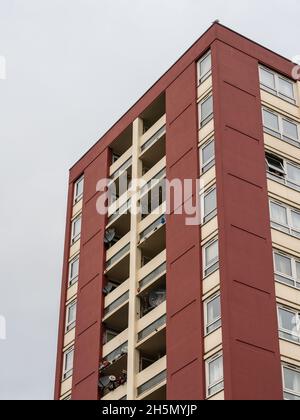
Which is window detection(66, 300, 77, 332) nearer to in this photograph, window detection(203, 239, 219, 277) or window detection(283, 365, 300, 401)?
window detection(203, 239, 219, 277)

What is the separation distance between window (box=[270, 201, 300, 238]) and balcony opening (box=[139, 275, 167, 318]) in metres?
6.29

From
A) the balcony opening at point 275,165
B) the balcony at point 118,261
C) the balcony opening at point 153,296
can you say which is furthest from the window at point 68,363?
the balcony opening at point 275,165

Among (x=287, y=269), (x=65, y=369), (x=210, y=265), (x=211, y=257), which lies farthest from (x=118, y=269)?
(x=287, y=269)

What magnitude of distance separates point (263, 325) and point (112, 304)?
1244 centimetres

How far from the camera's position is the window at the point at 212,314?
4043 centimetres

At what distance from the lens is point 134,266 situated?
49438 mm

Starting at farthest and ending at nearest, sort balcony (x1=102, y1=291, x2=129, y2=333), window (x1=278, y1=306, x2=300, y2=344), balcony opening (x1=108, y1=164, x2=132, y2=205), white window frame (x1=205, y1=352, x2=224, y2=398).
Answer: balcony opening (x1=108, y1=164, x2=132, y2=205), balcony (x1=102, y1=291, x2=129, y2=333), window (x1=278, y1=306, x2=300, y2=344), white window frame (x1=205, y1=352, x2=224, y2=398)

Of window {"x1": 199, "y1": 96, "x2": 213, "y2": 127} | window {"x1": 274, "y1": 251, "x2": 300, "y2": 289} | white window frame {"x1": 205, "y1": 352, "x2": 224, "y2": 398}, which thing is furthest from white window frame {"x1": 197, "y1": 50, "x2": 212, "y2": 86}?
white window frame {"x1": 205, "y1": 352, "x2": 224, "y2": 398}

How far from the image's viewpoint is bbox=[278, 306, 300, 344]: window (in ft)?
134

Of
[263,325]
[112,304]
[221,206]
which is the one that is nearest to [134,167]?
[112,304]

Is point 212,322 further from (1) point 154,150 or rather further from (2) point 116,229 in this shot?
(1) point 154,150

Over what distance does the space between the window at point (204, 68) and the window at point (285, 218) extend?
27.8 ft

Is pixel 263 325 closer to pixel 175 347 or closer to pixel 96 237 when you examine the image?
pixel 175 347
